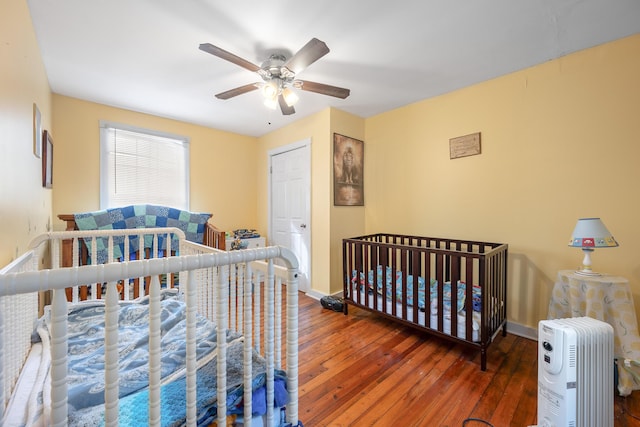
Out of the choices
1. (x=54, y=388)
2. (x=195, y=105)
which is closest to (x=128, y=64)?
(x=195, y=105)

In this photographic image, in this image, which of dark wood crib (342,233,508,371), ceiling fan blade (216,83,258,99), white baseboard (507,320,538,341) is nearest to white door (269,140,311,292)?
dark wood crib (342,233,508,371)

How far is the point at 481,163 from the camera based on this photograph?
2.41m

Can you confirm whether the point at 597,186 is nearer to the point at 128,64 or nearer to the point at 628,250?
the point at 628,250

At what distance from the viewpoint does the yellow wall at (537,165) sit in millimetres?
1791

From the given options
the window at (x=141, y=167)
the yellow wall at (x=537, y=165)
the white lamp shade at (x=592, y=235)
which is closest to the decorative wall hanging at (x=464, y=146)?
the yellow wall at (x=537, y=165)

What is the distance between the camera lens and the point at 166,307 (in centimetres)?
152

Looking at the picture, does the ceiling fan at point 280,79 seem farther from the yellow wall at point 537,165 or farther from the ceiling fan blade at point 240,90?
the yellow wall at point 537,165

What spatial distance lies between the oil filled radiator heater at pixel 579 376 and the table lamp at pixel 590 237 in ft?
2.23

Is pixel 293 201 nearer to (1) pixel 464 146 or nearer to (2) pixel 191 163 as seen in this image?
(2) pixel 191 163

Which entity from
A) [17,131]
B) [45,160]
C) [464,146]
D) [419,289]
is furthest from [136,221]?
[464,146]

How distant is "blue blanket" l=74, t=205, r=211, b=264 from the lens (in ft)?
8.02

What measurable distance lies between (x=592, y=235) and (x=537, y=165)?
28.7 inches

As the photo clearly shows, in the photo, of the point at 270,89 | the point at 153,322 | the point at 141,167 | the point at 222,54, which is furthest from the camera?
the point at 141,167

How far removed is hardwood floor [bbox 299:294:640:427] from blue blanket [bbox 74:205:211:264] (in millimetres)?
1823
